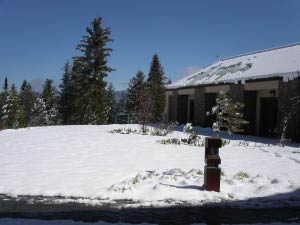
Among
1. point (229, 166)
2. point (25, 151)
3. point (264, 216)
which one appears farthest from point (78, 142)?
point (264, 216)

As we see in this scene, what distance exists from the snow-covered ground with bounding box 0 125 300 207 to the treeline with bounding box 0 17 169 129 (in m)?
8.73

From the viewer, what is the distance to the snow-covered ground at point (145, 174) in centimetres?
773

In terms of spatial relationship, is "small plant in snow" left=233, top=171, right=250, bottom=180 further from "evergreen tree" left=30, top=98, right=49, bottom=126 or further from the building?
"evergreen tree" left=30, top=98, right=49, bottom=126

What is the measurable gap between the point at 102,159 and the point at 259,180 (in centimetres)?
467

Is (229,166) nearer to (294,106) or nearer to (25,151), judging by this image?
(25,151)

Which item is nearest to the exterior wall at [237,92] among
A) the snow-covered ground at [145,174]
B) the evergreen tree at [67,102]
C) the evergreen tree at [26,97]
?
the snow-covered ground at [145,174]

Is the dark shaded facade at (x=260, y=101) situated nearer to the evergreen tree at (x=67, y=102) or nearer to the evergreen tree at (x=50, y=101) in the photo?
the evergreen tree at (x=67, y=102)

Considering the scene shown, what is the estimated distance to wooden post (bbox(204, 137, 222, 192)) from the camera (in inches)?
315

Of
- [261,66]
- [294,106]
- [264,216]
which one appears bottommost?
[264,216]

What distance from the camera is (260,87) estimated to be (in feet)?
69.1

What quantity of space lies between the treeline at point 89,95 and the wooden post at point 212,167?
13.5m

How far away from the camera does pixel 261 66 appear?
2266 cm

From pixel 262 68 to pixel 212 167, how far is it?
15170 mm

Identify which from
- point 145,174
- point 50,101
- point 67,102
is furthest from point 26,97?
point 145,174
